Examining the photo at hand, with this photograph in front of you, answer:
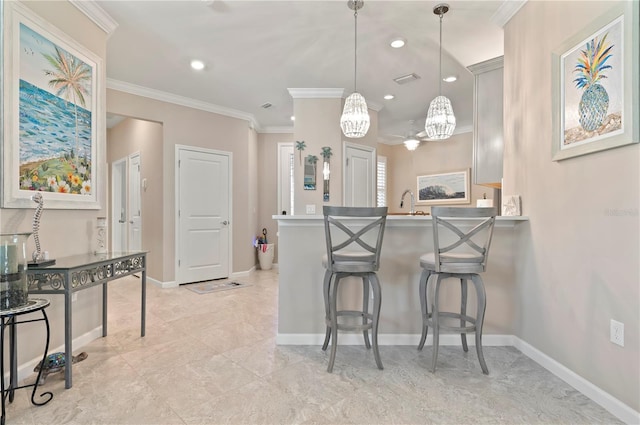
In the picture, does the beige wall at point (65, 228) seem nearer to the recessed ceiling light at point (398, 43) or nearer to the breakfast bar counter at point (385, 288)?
the breakfast bar counter at point (385, 288)

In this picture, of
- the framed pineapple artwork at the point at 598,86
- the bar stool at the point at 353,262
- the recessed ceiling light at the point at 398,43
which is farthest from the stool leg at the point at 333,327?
the recessed ceiling light at the point at 398,43

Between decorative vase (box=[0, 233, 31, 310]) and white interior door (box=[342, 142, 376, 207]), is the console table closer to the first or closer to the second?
decorative vase (box=[0, 233, 31, 310])

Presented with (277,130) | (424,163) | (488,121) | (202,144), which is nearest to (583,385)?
(488,121)

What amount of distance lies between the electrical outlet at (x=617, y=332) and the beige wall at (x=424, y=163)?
4099 mm

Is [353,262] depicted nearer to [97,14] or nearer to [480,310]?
[480,310]

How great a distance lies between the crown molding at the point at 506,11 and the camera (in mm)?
2471

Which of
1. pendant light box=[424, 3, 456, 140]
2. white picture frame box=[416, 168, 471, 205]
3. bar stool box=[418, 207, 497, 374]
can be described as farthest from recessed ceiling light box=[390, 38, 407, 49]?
white picture frame box=[416, 168, 471, 205]

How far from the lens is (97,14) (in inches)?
102

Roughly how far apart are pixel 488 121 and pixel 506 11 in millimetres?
943

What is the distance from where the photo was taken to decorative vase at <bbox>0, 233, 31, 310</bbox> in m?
1.58

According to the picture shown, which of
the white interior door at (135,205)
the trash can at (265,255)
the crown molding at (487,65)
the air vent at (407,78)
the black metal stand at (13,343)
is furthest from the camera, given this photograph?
the trash can at (265,255)

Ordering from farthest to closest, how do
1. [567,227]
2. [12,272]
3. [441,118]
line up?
[441,118] → [567,227] → [12,272]

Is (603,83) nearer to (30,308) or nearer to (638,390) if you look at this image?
(638,390)

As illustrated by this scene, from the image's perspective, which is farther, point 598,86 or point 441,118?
point 441,118
